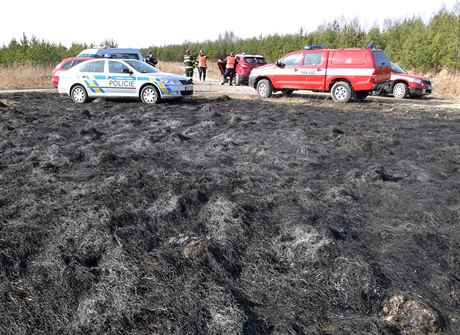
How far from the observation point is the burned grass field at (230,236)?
2.87m

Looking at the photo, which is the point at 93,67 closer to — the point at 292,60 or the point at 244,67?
the point at 292,60

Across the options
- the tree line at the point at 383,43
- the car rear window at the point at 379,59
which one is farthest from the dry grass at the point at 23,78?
the car rear window at the point at 379,59

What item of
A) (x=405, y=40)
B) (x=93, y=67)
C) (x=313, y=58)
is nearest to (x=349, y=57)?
(x=313, y=58)

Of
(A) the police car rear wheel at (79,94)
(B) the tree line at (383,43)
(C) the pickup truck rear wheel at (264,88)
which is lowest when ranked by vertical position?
(A) the police car rear wheel at (79,94)

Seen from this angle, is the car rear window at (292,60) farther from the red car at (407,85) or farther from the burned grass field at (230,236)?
the burned grass field at (230,236)

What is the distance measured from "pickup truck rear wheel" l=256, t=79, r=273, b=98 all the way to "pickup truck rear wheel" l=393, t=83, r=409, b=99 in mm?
4965

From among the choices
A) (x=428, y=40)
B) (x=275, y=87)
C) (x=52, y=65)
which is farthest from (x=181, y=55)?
(x=275, y=87)

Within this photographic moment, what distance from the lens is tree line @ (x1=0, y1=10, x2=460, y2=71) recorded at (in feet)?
70.5

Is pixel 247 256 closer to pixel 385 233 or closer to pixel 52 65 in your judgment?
pixel 385 233

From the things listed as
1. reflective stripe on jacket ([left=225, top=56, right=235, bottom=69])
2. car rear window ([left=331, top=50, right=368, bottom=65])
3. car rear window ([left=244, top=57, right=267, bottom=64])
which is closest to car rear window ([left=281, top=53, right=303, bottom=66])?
car rear window ([left=331, top=50, right=368, bottom=65])

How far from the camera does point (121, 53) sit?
1844 centimetres

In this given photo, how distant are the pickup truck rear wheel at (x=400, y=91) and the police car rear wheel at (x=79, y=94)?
38.0 ft

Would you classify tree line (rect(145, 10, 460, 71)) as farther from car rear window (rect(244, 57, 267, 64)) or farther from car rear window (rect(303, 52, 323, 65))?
car rear window (rect(303, 52, 323, 65))

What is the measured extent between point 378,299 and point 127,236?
2286 millimetres
